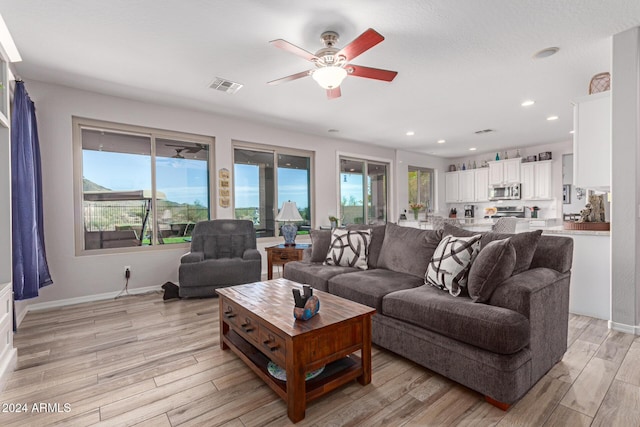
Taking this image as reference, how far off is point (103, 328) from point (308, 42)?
10.7 feet

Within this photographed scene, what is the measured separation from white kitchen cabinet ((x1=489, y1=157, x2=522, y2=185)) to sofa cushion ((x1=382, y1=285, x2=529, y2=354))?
6.44 m

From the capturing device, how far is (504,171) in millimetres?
7352

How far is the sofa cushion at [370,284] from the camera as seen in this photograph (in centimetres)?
237

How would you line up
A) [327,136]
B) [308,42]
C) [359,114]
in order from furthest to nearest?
1. [327,136]
2. [359,114]
3. [308,42]

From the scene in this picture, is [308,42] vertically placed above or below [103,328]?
above

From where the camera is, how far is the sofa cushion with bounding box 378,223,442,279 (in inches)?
106

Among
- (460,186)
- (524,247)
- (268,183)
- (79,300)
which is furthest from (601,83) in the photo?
(79,300)

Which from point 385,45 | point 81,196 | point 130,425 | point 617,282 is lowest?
point 130,425

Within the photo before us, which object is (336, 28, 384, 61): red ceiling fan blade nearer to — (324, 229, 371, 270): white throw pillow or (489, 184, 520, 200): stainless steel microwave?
(324, 229, 371, 270): white throw pillow

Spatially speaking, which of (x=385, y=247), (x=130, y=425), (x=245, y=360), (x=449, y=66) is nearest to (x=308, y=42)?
(x=449, y=66)

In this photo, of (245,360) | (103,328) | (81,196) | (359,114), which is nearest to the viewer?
(245,360)

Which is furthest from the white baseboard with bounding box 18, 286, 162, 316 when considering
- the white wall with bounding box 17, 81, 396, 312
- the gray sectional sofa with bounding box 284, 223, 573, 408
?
the gray sectional sofa with bounding box 284, 223, 573, 408

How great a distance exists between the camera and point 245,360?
6.77ft

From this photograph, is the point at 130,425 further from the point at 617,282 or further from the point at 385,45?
the point at 617,282
